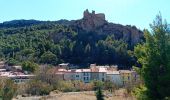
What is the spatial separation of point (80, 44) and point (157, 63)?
8315cm

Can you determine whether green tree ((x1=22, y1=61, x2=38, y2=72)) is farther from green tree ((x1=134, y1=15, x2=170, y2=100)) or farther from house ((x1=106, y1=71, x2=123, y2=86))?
green tree ((x1=134, y1=15, x2=170, y2=100))

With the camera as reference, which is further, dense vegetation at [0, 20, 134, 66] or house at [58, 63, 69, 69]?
dense vegetation at [0, 20, 134, 66]

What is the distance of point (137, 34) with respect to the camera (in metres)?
101

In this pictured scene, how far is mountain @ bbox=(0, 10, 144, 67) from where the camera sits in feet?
304

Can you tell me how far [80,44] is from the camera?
96.1 meters

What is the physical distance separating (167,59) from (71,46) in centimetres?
8220

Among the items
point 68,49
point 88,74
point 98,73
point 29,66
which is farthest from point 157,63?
point 68,49

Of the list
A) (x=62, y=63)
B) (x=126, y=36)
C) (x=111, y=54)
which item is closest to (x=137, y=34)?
(x=126, y=36)

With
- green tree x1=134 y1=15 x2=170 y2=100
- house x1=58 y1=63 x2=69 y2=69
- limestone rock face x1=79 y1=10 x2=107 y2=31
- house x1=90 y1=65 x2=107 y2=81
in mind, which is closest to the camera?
green tree x1=134 y1=15 x2=170 y2=100

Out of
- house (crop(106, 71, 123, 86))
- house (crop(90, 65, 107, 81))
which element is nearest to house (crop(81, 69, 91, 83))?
house (crop(90, 65, 107, 81))

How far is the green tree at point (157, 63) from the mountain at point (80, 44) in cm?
7389

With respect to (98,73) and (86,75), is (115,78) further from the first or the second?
(86,75)

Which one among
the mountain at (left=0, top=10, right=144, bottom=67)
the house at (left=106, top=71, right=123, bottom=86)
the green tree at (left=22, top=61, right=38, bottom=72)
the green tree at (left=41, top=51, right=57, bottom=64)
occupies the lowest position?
the house at (left=106, top=71, right=123, bottom=86)

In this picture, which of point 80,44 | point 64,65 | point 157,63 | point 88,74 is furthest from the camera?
point 80,44
